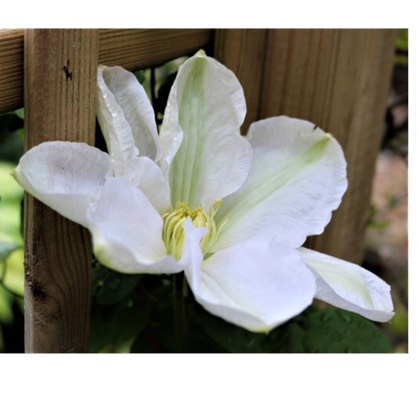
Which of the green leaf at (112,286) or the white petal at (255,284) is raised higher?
the white petal at (255,284)

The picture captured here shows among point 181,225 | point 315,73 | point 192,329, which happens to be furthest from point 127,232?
point 315,73

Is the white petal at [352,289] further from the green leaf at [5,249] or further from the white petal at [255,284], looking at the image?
the green leaf at [5,249]

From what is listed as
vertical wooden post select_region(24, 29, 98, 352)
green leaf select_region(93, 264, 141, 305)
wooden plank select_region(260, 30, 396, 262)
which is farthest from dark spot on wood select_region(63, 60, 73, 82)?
wooden plank select_region(260, 30, 396, 262)

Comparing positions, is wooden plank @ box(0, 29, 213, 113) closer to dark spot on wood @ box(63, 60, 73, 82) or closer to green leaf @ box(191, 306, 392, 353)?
dark spot on wood @ box(63, 60, 73, 82)

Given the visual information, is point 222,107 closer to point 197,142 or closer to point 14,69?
point 197,142

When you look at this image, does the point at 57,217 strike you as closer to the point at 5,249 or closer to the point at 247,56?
the point at 5,249

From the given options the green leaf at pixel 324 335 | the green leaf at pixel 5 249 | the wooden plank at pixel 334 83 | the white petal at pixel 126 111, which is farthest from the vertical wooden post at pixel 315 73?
the green leaf at pixel 5 249
